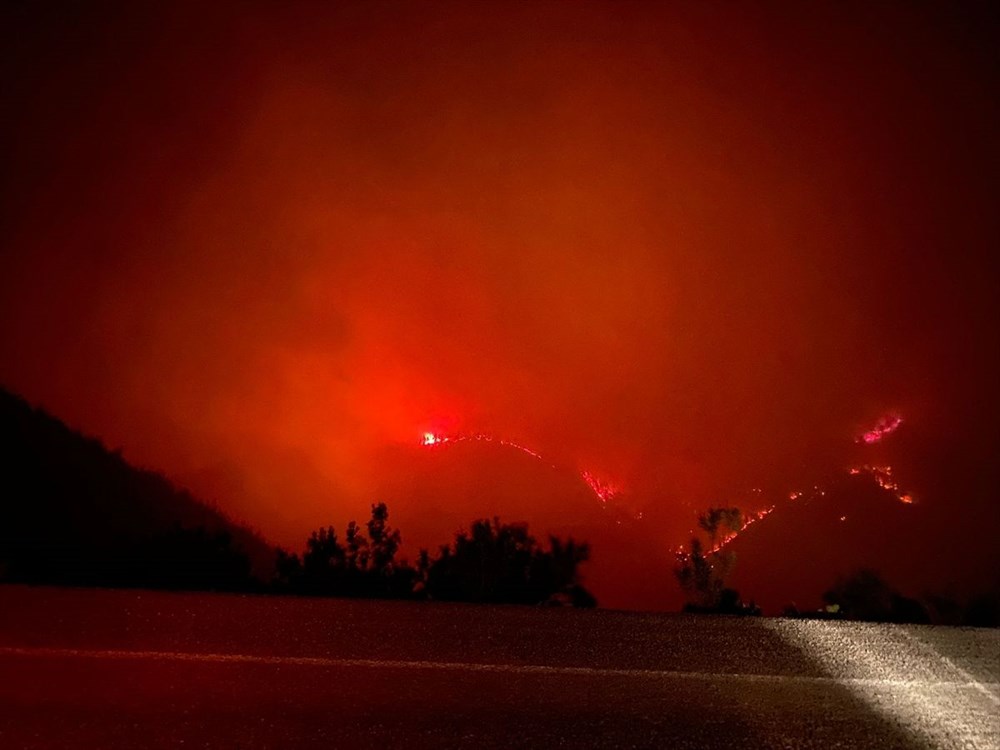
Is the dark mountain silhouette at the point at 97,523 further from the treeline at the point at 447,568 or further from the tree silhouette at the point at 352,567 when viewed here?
the treeline at the point at 447,568

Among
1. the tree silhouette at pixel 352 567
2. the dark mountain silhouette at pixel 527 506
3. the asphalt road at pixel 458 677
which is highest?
the dark mountain silhouette at pixel 527 506

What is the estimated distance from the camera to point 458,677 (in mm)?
4445

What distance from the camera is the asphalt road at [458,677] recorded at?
3.88m

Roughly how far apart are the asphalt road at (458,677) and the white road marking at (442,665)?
12mm

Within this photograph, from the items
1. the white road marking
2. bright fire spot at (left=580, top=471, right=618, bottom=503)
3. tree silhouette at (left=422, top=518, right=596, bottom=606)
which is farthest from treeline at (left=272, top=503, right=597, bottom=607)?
bright fire spot at (left=580, top=471, right=618, bottom=503)

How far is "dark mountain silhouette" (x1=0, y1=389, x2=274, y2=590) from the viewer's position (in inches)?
326

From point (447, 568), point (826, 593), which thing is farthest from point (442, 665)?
point (826, 593)

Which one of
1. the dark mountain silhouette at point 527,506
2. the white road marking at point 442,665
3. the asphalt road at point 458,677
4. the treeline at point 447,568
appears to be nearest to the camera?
the asphalt road at point 458,677

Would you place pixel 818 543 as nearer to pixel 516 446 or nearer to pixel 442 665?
pixel 516 446

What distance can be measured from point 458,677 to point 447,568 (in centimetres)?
535

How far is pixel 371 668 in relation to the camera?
4461mm

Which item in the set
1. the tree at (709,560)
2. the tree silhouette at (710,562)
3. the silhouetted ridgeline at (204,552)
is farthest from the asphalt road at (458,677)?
the tree at (709,560)

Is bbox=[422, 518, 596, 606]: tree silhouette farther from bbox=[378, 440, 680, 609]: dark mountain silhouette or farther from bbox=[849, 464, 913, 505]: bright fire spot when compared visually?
bbox=[849, 464, 913, 505]: bright fire spot

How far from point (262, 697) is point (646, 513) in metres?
13.2
